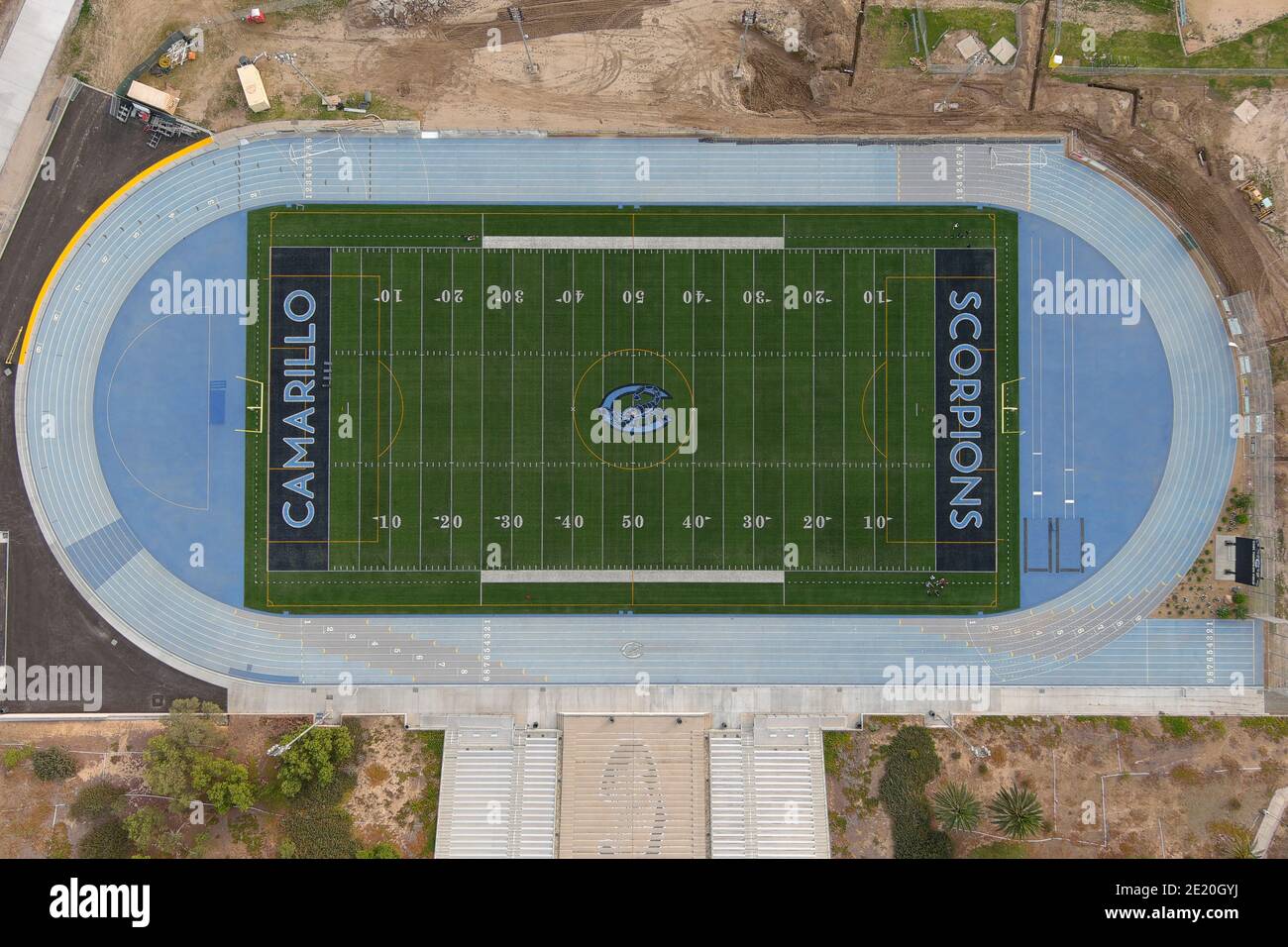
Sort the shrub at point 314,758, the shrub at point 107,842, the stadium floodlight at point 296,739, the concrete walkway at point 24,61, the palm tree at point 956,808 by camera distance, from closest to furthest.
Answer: the palm tree at point 956,808 → the shrub at point 107,842 → the shrub at point 314,758 → the stadium floodlight at point 296,739 → the concrete walkway at point 24,61

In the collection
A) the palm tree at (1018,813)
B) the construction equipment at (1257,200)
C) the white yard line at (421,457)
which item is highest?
the construction equipment at (1257,200)

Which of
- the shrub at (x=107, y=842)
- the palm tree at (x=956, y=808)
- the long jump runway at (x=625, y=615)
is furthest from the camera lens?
the long jump runway at (x=625, y=615)

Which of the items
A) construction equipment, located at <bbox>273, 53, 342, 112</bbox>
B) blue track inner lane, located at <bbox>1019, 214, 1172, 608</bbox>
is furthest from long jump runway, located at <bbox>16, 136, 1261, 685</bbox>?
construction equipment, located at <bbox>273, 53, 342, 112</bbox>

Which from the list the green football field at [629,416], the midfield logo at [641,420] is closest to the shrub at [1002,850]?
the green football field at [629,416]

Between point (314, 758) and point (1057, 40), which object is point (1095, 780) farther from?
point (314, 758)

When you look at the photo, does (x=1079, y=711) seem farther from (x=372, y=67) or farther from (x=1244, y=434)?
(x=372, y=67)

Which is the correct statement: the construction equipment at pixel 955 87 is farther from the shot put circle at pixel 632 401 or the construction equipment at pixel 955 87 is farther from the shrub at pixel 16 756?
the shrub at pixel 16 756

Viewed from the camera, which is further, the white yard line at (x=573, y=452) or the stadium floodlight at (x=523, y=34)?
the white yard line at (x=573, y=452)
